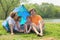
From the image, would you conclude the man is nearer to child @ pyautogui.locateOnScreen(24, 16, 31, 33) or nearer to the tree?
child @ pyautogui.locateOnScreen(24, 16, 31, 33)

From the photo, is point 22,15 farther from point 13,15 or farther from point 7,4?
point 7,4

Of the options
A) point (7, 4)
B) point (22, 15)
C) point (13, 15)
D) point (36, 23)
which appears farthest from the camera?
point (7, 4)

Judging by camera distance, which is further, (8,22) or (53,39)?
(8,22)

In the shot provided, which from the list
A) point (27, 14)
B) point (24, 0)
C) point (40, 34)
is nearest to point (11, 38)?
point (40, 34)

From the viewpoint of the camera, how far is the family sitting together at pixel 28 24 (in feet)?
27.6

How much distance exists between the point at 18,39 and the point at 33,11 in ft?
5.47

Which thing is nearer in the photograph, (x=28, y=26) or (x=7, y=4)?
(x=28, y=26)

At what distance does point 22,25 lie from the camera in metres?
8.70

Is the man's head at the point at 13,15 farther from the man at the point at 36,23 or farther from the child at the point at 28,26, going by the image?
the man at the point at 36,23

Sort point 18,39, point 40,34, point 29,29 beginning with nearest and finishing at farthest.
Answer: point 18,39 → point 40,34 → point 29,29

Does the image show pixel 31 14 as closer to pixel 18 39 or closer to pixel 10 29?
pixel 10 29

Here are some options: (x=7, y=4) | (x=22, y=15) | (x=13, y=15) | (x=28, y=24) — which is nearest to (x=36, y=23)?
(x=28, y=24)

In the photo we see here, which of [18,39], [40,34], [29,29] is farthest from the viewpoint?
[29,29]

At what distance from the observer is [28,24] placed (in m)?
8.58
